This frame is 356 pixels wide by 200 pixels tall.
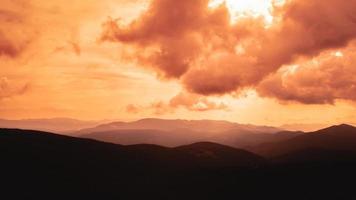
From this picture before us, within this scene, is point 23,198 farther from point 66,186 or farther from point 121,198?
point 121,198

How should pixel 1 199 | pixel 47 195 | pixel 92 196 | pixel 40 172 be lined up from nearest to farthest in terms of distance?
pixel 1 199
pixel 47 195
pixel 92 196
pixel 40 172

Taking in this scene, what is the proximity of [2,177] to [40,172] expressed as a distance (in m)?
21.4

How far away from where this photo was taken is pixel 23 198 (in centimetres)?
16450

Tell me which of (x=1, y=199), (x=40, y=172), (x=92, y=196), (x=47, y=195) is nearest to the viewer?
(x=1, y=199)

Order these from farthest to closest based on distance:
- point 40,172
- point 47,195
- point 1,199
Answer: point 40,172 → point 47,195 → point 1,199

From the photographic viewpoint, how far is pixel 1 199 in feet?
522

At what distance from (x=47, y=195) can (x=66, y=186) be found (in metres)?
17.5

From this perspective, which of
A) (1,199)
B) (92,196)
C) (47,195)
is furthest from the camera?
(92,196)

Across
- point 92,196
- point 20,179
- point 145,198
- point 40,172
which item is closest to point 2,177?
point 20,179

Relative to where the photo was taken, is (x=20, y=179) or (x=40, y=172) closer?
(x=20, y=179)

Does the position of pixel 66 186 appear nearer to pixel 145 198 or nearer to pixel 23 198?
pixel 23 198

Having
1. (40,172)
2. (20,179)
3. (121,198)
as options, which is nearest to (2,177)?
(20,179)

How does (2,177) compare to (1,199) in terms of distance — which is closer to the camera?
(1,199)

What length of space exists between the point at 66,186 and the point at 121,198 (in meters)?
30.2
